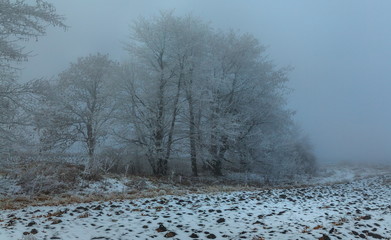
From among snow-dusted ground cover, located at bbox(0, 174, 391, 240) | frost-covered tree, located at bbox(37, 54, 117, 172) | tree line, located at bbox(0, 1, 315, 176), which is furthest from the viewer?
frost-covered tree, located at bbox(37, 54, 117, 172)

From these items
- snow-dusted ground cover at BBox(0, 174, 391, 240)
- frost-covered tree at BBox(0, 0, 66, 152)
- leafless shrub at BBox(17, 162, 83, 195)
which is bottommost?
snow-dusted ground cover at BBox(0, 174, 391, 240)

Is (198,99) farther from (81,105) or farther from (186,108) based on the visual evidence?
(81,105)

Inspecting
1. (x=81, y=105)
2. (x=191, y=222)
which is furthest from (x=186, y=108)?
(x=191, y=222)

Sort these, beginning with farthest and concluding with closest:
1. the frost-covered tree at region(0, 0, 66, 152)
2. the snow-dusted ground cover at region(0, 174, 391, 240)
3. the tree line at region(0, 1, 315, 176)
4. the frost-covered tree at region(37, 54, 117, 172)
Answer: the frost-covered tree at region(37, 54, 117, 172) < the tree line at region(0, 1, 315, 176) < the frost-covered tree at region(0, 0, 66, 152) < the snow-dusted ground cover at region(0, 174, 391, 240)

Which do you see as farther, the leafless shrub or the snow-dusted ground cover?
the leafless shrub

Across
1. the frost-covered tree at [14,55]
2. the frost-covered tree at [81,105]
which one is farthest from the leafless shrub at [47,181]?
the frost-covered tree at [81,105]

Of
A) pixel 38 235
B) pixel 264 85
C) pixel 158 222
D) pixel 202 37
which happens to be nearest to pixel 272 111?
pixel 264 85

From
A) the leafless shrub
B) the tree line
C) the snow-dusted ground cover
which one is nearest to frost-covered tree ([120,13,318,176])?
the tree line

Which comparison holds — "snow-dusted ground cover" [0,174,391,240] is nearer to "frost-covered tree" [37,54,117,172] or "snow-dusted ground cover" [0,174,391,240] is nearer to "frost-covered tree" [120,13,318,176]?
"frost-covered tree" [120,13,318,176]

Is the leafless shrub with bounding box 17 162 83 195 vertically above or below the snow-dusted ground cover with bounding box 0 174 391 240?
above

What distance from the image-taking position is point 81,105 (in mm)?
28578

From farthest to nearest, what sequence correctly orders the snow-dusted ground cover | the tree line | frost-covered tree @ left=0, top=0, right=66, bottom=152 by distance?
1. the tree line
2. frost-covered tree @ left=0, top=0, right=66, bottom=152
3. the snow-dusted ground cover

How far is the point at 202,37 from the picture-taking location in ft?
78.7

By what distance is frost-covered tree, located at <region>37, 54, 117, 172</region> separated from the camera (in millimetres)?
24812
